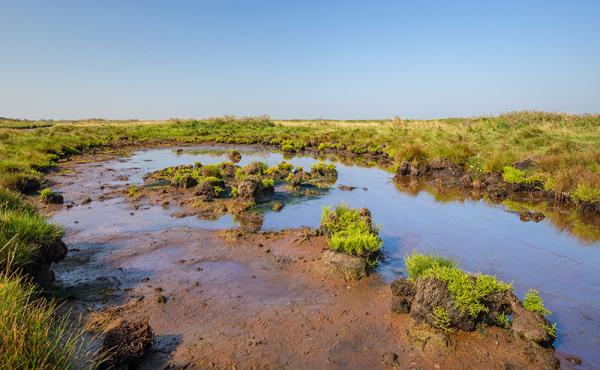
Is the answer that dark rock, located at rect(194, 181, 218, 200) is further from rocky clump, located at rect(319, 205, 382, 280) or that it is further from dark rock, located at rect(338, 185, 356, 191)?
rocky clump, located at rect(319, 205, 382, 280)

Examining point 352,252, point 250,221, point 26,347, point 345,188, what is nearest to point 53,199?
point 250,221

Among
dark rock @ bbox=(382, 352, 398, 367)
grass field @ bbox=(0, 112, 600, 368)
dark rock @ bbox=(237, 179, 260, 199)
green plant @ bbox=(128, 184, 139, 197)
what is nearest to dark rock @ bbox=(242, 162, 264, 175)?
dark rock @ bbox=(237, 179, 260, 199)

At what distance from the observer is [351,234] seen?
952 centimetres

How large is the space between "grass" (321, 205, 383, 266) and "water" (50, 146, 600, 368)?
57 cm

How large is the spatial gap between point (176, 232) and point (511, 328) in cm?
885

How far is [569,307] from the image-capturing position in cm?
747

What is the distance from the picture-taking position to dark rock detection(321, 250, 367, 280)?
8.47 meters

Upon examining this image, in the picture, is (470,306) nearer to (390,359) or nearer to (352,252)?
(390,359)

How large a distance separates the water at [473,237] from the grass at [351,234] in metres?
0.57

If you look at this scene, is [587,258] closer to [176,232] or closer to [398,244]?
[398,244]

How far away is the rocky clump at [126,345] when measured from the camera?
5203mm

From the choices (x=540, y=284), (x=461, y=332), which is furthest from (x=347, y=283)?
(x=540, y=284)

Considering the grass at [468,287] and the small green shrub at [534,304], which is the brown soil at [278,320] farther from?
the small green shrub at [534,304]

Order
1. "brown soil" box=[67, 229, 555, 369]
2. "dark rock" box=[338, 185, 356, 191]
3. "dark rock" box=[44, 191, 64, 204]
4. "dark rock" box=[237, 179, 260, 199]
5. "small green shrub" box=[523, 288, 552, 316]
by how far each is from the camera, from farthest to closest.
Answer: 1. "dark rock" box=[338, 185, 356, 191]
2. "dark rock" box=[237, 179, 260, 199]
3. "dark rock" box=[44, 191, 64, 204]
4. "small green shrub" box=[523, 288, 552, 316]
5. "brown soil" box=[67, 229, 555, 369]
